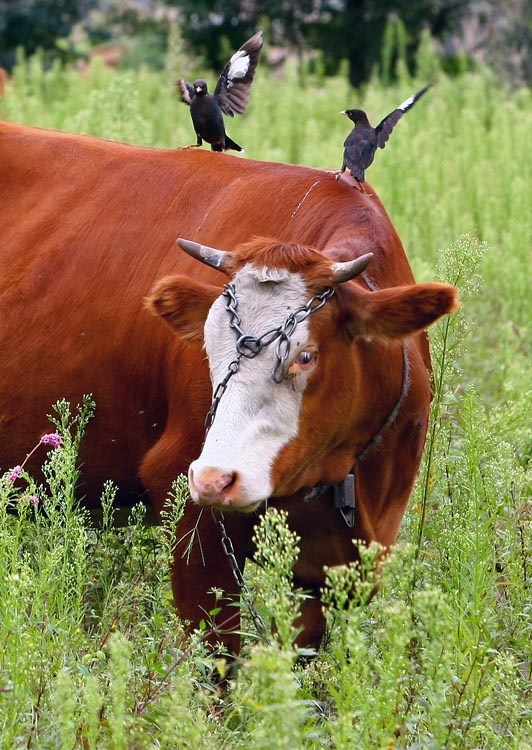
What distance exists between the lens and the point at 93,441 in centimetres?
435

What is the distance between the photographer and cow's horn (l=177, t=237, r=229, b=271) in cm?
363

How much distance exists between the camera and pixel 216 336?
11.5 feet

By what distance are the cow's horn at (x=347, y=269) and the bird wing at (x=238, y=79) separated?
7.12ft

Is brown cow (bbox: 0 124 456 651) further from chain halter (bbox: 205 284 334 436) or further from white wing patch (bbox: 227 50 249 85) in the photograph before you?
white wing patch (bbox: 227 50 249 85)

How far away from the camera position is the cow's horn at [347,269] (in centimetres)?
347

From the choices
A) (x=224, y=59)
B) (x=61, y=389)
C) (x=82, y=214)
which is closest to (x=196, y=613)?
(x=61, y=389)

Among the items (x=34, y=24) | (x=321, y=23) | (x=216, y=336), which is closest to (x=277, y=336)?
(x=216, y=336)

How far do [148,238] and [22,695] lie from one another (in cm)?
184

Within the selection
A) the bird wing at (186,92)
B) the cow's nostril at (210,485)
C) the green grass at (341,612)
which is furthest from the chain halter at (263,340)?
the bird wing at (186,92)

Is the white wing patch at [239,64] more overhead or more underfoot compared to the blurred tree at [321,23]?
more overhead

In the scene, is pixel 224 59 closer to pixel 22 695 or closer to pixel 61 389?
pixel 61 389

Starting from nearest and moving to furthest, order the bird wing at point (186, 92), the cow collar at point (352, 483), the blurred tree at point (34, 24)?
the cow collar at point (352, 483), the bird wing at point (186, 92), the blurred tree at point (34, 24)

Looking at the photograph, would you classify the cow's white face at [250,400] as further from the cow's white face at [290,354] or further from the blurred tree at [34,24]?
the blurred tree at [34,24]

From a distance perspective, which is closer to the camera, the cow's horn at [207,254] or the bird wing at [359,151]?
the cow's horn at [207,254]
